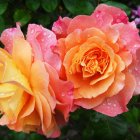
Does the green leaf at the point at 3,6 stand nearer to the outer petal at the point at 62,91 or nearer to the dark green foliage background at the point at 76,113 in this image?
the dark green foliage background at the point at 76,113

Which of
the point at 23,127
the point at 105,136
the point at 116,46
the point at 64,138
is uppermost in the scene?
the point at 116,46

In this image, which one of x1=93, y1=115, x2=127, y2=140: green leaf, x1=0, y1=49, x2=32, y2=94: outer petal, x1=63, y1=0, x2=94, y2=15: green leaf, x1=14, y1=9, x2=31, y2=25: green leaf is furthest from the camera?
x1=14, y1=9, x2=31, y2=25: green leaf

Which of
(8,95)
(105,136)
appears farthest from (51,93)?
(105,136)

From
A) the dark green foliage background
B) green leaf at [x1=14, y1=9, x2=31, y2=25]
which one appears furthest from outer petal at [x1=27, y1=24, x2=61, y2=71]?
green leaf at [x1=14, y1=9, x2=31, y2=25]

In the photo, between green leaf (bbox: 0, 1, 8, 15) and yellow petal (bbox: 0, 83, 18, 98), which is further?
A: green leaf (bbox: 0, 1, 8, 15)

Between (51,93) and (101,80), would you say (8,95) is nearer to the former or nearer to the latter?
(51,93)

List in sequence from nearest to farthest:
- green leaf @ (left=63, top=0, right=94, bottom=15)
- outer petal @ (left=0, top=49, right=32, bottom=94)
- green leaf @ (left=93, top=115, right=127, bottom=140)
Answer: outer petal @ (left=0, top=49, right=32, bottom=94) < green leaf @ (left=93, top=115, right=127, bottom=140) < green leaf @ (left=63, top=0, right=94, bottom=15)

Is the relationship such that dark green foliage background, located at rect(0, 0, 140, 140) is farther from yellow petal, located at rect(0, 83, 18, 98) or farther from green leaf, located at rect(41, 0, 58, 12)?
yellow petal, located at rect(0, 83, 18, 98)

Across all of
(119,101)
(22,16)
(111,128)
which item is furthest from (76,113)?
(22,16)
